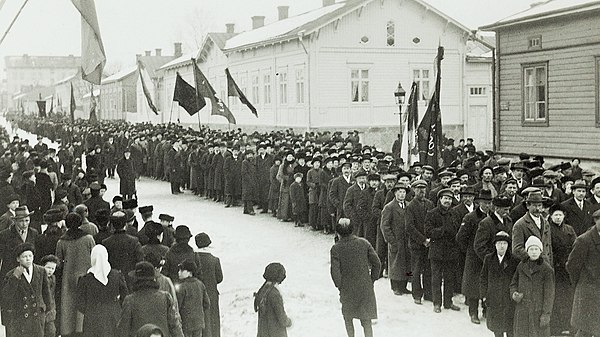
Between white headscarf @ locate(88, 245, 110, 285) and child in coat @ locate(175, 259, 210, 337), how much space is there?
804 millimetres

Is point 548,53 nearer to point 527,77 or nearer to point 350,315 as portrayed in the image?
point 527,77

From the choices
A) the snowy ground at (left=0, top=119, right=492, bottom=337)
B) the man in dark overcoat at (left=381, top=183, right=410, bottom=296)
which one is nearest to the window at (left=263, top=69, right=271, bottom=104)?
the snowy ground at (left=0, top=119, right=492, bottom=337)

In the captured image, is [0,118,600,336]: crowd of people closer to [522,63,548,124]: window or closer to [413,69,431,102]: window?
[522,63,548,124]: window

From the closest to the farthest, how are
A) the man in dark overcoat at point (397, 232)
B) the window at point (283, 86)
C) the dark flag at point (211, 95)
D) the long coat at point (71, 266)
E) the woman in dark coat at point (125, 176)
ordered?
the long coat at point (71, 266) → the man in dark overcoat at point (397, 232) → the woman in dark coat at point (125, 176) → the dark flag at point (211, 95) → the window at point (283, 86)

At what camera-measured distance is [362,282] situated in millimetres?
8656

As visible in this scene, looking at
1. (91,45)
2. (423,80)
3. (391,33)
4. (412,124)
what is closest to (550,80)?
(412,124)

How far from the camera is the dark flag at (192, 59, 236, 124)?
81.6 ft

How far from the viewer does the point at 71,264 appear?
28.7ft

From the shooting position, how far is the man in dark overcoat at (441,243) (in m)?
10.4

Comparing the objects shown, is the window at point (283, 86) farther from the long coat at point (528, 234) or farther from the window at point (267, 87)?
the long coat at point (528, 234)

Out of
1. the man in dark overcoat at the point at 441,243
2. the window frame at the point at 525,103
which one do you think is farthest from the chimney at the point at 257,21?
the man in dark overcoat at the point at 441,243

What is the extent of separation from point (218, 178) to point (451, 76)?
52.5ft

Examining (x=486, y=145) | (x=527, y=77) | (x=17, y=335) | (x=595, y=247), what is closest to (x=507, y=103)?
(x=527, y=77)

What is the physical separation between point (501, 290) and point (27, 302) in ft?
17.1
